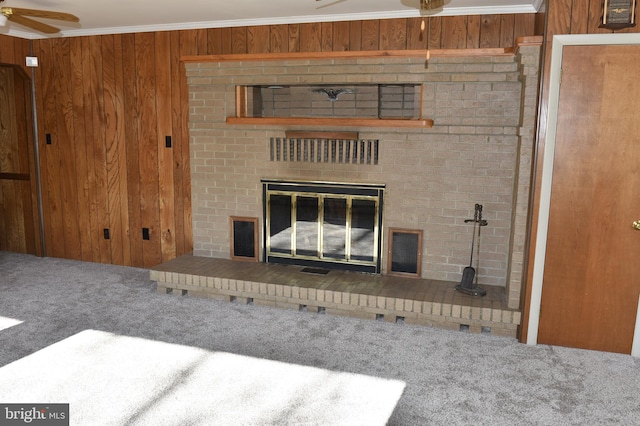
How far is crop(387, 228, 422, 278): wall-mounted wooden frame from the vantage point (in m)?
4.20

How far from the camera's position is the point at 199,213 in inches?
189

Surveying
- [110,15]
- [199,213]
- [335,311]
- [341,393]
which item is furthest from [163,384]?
[110,15]

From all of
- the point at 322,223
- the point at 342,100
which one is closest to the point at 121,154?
the point at 322,223

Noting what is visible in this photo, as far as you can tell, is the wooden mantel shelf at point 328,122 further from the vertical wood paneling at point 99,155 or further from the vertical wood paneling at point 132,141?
the vertical wood paneling at point 99,155

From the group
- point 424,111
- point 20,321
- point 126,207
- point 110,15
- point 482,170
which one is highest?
point 110,15

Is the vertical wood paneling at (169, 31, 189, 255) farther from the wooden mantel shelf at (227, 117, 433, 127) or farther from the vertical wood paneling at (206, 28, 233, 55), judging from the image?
the wooden mantel shelf at (227, 117, 433, 127)

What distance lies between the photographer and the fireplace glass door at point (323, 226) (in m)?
4.29

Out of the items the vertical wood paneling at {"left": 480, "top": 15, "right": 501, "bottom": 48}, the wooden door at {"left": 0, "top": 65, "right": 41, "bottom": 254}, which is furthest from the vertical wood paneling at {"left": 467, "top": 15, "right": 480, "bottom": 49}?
the wooden door at {"left": 0, "top": 65, "right": 41, "bottom": 254}

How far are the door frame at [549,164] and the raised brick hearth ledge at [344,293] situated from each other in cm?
15

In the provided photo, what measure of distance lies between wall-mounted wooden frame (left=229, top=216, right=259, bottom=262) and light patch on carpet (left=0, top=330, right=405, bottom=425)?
5.03 ft

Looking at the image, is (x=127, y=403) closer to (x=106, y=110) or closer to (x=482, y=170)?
(x=482, y=170)

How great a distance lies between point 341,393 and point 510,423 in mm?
852

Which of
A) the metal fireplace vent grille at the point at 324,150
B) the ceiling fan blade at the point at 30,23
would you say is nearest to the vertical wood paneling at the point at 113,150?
the ceiling fan blade at the point at 30,23

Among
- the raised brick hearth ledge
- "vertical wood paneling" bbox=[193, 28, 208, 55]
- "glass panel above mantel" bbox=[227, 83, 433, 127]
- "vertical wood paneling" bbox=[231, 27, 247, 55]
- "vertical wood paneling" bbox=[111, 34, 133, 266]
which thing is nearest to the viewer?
the raised brick hearth ledge
